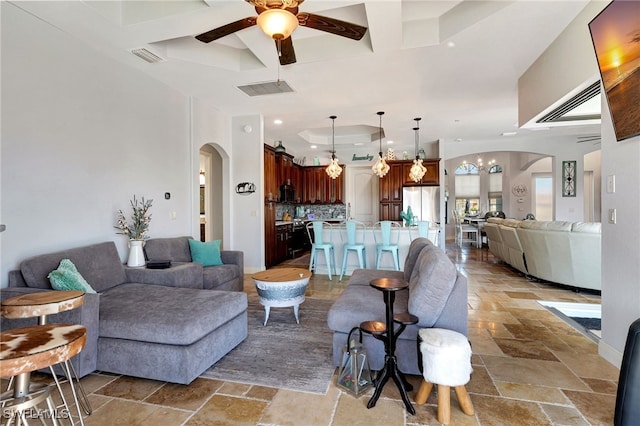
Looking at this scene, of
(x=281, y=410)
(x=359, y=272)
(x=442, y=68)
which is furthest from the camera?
(x=442, y=68)

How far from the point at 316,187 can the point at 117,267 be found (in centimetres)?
606

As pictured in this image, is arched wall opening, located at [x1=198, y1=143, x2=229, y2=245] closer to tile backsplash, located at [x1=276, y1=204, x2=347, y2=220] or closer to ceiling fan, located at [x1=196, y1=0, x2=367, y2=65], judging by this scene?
tile backsplash, located at [x1=276, y1=204, x2=347, y2=220]

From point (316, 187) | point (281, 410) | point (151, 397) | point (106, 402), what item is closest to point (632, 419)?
point (281, 410)

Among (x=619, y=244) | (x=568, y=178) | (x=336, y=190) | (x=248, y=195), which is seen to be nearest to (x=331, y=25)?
(x=619, y=244)

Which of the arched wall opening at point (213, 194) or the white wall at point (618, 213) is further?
the arched wall opening at point (213, 194)

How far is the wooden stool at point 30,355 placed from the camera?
119 centimetres

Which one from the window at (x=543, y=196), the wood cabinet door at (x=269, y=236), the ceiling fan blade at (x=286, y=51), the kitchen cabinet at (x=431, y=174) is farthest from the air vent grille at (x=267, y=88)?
the window at (x=543, y=196)

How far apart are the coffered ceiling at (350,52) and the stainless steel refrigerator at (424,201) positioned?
2.43 m

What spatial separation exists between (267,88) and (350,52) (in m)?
1.47

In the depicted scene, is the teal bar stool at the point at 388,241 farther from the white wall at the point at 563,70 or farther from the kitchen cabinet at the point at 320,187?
the kitchen cabinet at the point at 320,187

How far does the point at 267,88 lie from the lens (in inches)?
173

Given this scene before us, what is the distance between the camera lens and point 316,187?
8.69m

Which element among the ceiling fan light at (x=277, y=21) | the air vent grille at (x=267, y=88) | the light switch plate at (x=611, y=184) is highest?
the air vent grille at (x=267, y=88)

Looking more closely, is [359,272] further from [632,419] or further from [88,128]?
[88,128]
